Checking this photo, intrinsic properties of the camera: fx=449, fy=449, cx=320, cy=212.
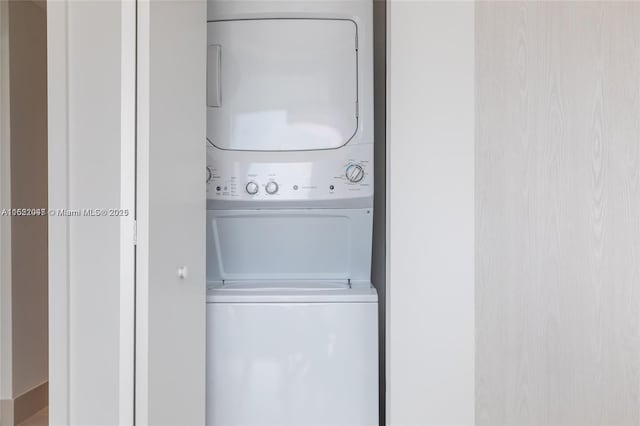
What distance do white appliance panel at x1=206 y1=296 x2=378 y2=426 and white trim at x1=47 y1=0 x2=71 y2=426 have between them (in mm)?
729

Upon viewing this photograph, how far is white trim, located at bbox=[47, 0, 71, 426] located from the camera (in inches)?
40.1

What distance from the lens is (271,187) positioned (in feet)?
6.17

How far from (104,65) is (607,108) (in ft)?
5.31

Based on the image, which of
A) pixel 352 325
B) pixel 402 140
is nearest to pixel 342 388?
pixel 352 325

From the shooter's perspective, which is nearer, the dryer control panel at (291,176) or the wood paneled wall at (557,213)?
the wood paneled wall at (557,213)

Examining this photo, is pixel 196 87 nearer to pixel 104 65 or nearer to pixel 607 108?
pixel 104 65

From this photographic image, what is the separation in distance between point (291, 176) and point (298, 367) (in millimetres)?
768

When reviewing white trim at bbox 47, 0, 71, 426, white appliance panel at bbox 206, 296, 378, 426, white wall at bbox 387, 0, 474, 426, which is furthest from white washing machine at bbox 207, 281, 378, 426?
white trim at bbox 47, 0, 71, 426

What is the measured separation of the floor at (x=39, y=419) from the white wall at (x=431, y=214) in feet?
3.55

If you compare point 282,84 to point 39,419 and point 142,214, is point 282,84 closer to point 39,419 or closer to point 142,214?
point 142,214

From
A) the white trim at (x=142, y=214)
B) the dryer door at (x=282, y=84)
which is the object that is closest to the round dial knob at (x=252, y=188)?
the dryer door at (x=282, y=84)

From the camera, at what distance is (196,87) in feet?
4.96

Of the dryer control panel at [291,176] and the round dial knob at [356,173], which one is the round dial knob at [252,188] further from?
the round dial knob at [356,173]

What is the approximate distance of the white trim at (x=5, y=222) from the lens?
0.96 meters
